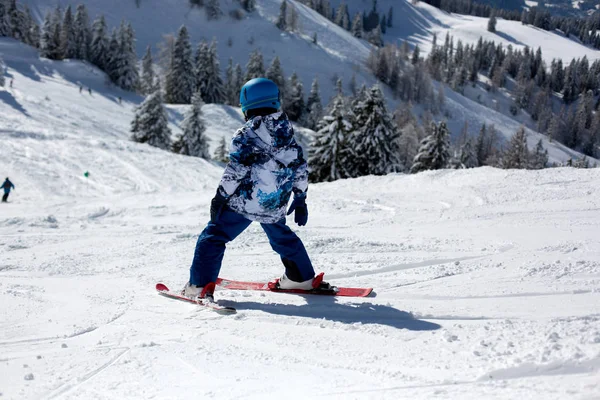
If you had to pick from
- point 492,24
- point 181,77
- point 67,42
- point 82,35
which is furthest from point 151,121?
point 492,24

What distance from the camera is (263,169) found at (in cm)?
351

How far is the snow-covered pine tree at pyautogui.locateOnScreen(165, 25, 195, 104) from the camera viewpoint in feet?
203

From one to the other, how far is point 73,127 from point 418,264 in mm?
33948

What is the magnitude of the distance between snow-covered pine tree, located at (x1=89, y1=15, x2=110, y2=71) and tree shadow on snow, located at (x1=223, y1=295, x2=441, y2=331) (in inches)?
2641

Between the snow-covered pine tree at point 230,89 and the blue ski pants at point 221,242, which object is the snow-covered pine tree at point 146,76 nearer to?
the snow-covered pine tree at point 230,89

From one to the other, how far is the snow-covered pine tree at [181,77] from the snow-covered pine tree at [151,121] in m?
23.9

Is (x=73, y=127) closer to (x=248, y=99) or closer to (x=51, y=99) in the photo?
(x=51, y=99)

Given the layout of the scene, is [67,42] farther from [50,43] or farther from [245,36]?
[245,36]

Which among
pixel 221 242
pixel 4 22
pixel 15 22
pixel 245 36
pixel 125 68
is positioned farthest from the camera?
pixel 245 36

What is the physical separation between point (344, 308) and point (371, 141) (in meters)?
24.7

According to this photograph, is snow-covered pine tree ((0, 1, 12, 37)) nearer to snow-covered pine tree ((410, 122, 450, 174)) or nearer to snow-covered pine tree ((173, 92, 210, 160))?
snow-covered pine tree ((173, 92, 210, 160))

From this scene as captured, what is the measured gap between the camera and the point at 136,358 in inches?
103

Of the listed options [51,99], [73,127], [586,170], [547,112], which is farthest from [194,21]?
[586,170]

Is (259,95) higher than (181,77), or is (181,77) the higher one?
(259,95)
